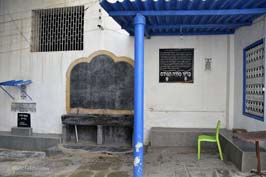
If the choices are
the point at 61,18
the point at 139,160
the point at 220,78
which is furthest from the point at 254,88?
the point at 61,18

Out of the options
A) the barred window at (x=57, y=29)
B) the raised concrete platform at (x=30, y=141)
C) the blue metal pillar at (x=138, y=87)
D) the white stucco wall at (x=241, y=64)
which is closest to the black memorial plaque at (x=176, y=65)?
the white stucco wall at (x=241, y=64)

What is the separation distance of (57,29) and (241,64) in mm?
5691

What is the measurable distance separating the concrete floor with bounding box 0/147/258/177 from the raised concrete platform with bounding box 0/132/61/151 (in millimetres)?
552

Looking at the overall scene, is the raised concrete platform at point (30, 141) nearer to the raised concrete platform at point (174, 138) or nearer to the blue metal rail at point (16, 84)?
the blue metal rail at point (16, 84)

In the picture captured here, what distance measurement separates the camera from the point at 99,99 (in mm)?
8539

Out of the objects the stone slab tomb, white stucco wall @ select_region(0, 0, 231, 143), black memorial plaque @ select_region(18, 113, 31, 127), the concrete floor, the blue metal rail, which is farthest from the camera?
black memorial plaque @ select_region(18, 113, 31, 127)

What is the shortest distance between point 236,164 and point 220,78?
10.1 ft

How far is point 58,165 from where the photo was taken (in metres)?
6.54

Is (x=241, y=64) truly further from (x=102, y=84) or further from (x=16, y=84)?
(x=16, y=84)

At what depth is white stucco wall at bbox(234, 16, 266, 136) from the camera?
5.73m

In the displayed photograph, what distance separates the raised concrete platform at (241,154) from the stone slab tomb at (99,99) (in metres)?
3.07

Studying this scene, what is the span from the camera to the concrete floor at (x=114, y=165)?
5340mm

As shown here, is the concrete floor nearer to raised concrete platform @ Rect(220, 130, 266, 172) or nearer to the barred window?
raised concrete platform @ Rect(220, 130, 266, 172)

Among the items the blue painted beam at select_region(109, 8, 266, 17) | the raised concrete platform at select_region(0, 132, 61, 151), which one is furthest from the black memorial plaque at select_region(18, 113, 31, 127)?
the blue painted beam at select_region(109, 8, 266, 17)
